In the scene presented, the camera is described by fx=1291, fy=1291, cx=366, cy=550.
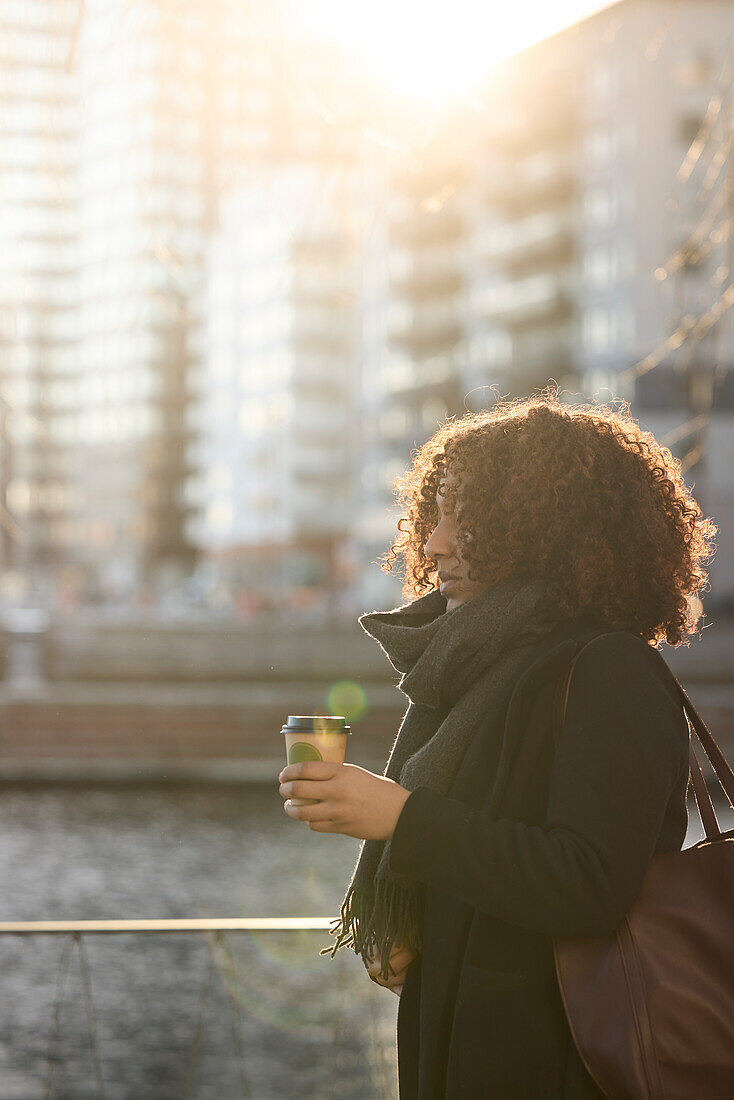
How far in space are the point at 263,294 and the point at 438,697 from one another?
261 cm

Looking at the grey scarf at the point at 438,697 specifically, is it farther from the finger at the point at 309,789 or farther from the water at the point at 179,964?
the water at the point at 179,964

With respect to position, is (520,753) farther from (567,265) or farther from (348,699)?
(567,265)

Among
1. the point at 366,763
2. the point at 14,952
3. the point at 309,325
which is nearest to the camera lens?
the point at 14,952

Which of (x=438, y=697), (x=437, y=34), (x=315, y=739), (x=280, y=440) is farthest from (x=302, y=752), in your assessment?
(x=280, y=440)

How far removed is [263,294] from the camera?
4.09 m

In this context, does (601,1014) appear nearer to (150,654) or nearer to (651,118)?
(150,654)

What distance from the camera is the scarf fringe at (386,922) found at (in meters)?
1.76

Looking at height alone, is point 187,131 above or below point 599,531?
above

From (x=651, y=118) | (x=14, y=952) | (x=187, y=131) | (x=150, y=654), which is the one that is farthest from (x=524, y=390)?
(x=187, y=131)

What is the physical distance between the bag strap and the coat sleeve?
30mm

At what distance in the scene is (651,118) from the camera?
136 ft

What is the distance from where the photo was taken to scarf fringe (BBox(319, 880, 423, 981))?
69.2 inches

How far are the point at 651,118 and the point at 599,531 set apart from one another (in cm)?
4290

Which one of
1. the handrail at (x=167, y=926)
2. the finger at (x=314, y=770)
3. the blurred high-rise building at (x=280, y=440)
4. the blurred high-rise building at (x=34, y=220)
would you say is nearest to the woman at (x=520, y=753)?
the finger at (x=314, y=770)
